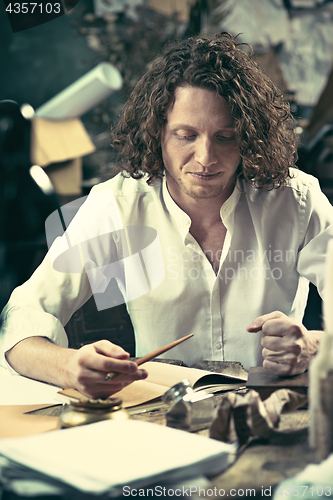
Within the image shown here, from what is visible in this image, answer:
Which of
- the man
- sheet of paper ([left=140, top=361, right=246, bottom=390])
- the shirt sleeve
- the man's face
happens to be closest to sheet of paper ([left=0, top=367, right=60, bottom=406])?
sheet of paper ([left=140, top=361, right=246, bottom=390])

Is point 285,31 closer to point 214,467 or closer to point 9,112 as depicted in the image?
point 9,112

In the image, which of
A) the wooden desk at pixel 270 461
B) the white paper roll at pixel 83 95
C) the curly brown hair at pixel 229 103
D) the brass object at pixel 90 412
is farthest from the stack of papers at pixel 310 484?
the white paper roll at pixel 83 95

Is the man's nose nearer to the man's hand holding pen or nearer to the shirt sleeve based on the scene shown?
the shirt sleeve

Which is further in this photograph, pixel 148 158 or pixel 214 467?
pixel 148 158

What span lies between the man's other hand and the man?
42cm

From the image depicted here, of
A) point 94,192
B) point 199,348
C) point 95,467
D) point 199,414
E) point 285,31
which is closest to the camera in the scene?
point 95,467

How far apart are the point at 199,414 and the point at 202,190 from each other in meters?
0.65

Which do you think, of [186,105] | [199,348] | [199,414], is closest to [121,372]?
[199,414]

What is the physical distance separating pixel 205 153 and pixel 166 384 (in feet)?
1.84

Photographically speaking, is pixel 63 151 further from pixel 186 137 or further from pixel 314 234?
pixel 314 234

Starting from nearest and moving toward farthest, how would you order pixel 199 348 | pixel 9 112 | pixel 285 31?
pixel 9 112 → pixel 199 348 → pixel 285 31

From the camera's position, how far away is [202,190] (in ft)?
3.91

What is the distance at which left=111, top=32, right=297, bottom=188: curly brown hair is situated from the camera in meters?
1.20

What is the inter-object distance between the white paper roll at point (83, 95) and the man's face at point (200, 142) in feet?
2.74
